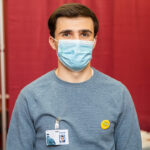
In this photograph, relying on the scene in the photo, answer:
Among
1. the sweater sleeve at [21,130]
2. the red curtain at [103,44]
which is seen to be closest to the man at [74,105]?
the sweater sleeve at [21,130]

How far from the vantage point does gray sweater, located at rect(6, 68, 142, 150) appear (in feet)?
3.64

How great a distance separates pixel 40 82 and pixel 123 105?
0.45 metres

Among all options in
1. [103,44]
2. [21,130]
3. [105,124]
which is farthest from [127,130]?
[103,44]

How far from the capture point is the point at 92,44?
1.27 m

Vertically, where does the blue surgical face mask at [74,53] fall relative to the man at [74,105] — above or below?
above

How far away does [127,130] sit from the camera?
1.18 metres

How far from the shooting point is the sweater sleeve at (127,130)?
1.18 metres

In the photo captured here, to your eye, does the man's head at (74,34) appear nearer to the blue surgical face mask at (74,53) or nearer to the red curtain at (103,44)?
the blue surgical face mask at (74,53)

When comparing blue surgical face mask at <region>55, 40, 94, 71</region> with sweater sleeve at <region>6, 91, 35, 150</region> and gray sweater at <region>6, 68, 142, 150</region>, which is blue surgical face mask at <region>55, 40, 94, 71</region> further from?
sweater sleeve at <region>6, 91, 35, 150</region>

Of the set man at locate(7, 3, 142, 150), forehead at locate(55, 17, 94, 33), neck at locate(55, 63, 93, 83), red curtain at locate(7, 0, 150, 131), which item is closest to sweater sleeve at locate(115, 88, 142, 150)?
man at locate(7, 3, 142, 150)

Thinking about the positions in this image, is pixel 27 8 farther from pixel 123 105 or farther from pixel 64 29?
pixel 123 105

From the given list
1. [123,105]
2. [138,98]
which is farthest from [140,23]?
[123,105]

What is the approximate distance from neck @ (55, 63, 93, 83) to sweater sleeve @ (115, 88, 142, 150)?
0.73 feet

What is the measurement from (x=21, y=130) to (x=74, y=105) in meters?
0.29
